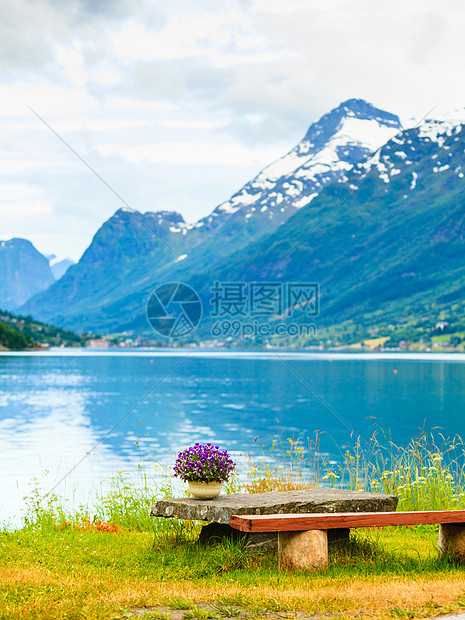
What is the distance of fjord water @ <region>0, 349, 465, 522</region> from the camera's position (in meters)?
32.5

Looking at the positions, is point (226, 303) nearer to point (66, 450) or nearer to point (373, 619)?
point (66, 450)

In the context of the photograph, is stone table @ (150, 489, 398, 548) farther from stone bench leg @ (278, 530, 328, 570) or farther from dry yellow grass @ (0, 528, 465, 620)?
stone bench leg @ (278, 530, 328, 570)

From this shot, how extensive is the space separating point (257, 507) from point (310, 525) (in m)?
1.04

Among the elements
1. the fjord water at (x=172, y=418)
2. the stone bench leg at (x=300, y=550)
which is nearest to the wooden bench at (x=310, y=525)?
the stone bench leg at (x=300, y=550)

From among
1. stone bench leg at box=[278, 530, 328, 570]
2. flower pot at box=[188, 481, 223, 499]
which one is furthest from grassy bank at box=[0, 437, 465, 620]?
flower pot at box=[188, 481, 223, 499]

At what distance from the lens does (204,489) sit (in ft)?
33.3

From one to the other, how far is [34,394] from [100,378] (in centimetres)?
3024

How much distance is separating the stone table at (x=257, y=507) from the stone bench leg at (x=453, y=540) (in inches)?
40.2

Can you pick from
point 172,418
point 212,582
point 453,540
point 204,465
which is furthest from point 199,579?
point 172,418

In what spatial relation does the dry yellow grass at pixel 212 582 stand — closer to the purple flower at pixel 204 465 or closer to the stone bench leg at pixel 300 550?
the stone bench leg at pixel 300 550

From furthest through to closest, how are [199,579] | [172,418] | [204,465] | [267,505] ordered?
[172,418] < [204,465] < [267,505] < [199,579]

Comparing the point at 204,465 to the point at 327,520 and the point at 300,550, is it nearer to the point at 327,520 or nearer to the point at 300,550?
the point at 300,550

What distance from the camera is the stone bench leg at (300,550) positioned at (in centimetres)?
902

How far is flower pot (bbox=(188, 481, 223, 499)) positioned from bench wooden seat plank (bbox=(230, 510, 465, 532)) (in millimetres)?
980
